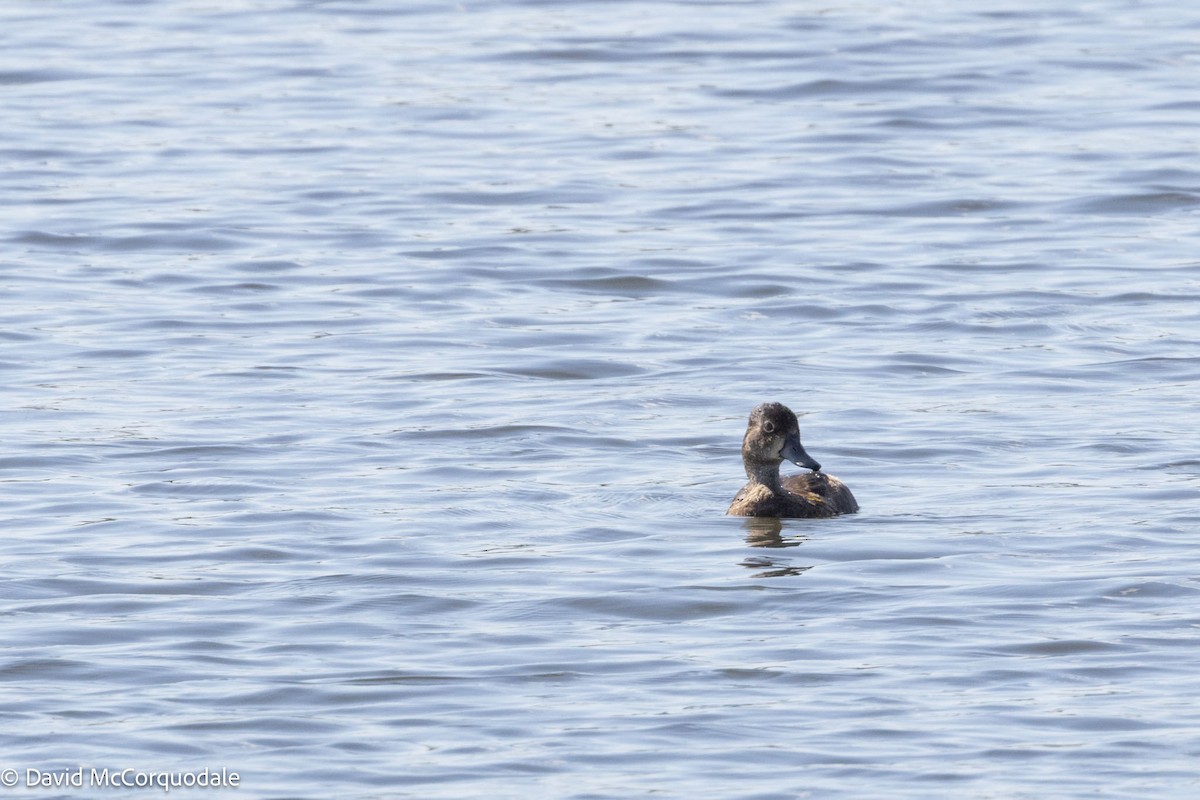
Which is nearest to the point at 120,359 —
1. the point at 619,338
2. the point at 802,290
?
the point at 619,338

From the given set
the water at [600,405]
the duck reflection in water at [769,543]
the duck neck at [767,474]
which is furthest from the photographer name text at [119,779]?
the duck neck at [767,474]

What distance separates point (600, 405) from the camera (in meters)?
14.3

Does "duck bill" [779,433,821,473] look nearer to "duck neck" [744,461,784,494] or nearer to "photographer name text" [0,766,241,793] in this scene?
"duck neck" [744,461,784,494]

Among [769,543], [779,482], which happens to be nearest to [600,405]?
[779,482]

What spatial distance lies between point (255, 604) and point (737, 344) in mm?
6060

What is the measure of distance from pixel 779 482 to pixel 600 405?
2168 mm

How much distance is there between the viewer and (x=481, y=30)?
27.7m

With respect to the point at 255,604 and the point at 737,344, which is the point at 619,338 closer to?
the point at 737,344

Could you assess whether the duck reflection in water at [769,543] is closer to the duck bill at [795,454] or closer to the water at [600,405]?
the water at [600,405]

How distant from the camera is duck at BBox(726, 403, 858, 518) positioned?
39.8 ft

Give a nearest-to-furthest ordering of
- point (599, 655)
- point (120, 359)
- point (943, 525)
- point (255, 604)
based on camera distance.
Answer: point (599, 655) → point (255, 604) → point (943, 525) → point (120, 359)

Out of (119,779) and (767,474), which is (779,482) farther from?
(119,779)

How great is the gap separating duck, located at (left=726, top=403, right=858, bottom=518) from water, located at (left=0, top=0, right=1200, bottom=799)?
0.18 metres

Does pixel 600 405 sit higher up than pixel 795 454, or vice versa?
pixel 795 454
